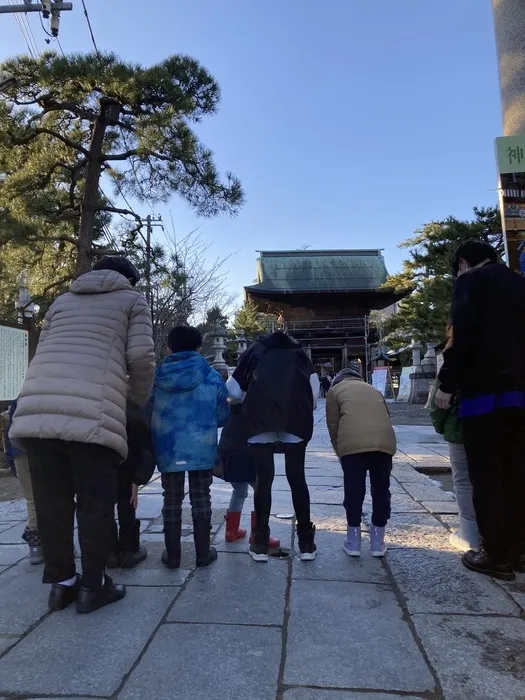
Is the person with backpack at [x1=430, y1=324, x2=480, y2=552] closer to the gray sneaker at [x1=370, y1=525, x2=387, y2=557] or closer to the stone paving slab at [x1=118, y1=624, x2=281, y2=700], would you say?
the gray sneaker at [x1=370, y1=525, x2=387, y2=557]

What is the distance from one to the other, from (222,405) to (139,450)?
1.72 feet

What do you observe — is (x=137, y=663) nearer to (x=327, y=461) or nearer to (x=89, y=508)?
(x=89, y=508)

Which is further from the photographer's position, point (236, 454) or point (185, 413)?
point (236, 454)

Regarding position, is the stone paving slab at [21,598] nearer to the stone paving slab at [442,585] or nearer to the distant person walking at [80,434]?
the distant person walking at [80,434]

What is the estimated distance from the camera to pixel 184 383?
278cm

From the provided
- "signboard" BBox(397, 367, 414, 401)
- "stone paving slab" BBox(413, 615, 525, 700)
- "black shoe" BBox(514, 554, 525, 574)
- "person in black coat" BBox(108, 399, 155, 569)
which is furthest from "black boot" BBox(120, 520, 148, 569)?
"signboard" BBox(397, 367, 414, 401)

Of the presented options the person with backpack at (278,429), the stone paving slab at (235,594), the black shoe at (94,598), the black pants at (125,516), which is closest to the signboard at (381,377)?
the person with backpack at (278,429)

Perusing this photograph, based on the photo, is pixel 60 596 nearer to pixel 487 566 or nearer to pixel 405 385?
pixel 487 566

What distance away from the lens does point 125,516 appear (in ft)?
9.22

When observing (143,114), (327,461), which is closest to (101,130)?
(143,114)

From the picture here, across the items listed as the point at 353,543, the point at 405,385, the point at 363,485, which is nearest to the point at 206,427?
the point at 363,485

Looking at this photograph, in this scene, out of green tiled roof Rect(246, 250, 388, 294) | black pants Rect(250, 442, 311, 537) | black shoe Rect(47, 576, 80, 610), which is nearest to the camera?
black shoe Rect(47, 576, 80, 610)

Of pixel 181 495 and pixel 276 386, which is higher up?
pixel 276 386

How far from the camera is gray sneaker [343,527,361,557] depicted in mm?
2893
